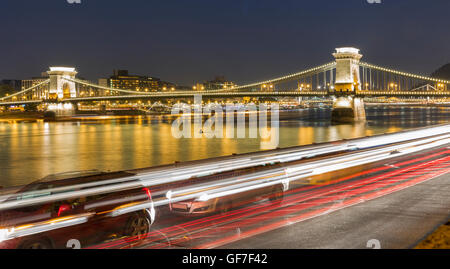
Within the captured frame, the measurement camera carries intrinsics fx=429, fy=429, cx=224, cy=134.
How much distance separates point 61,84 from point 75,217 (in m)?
101

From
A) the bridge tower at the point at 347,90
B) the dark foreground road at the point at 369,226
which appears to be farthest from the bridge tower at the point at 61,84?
the dark foreground road at the point at 369,226

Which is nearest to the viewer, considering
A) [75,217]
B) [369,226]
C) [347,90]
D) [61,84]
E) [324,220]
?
[75,217]

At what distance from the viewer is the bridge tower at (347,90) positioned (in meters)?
66.9

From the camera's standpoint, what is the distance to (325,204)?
7.99 meters

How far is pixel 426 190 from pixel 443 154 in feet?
29.5

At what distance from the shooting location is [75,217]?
5297 millimetres

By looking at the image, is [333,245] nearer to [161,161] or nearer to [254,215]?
Result: [254,215]

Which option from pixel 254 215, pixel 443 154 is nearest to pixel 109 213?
pixel 254 215

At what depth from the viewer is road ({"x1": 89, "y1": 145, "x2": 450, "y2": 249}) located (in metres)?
5.71

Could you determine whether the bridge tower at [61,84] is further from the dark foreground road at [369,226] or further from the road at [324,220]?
the dark foreground road at [369,226]

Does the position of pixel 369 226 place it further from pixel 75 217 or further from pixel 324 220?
pixel 75 217

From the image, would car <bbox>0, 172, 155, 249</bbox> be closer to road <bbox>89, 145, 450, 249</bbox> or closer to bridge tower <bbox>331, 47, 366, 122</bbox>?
road <bbox>89, 145, 450, 249</bbox>

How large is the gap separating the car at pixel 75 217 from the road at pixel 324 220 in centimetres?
21

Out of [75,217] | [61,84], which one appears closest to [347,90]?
[61,84]
